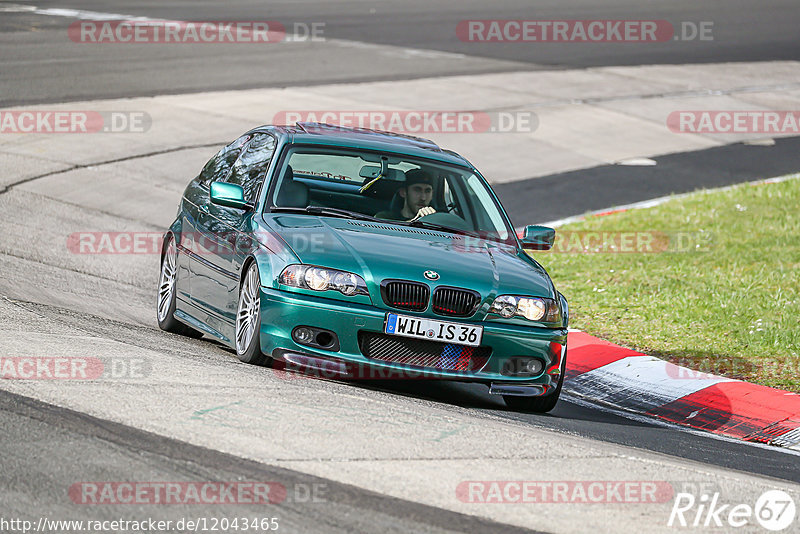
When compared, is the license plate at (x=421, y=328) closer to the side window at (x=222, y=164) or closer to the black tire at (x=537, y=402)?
the black tire at (x=537, y=402)

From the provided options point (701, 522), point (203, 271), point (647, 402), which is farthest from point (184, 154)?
point (701, 522)

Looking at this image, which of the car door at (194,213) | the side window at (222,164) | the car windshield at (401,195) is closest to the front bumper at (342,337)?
the car windshield at (401,195)

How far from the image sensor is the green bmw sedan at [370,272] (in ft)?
23.6

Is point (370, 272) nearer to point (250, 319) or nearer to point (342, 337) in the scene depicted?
point (342, 337)

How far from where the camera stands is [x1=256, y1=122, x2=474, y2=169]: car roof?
866 centimetres

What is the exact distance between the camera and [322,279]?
23.7ft

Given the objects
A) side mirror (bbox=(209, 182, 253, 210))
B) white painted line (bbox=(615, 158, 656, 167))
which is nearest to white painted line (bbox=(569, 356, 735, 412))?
side mirror (bbox=(209, 182, 253, 210))

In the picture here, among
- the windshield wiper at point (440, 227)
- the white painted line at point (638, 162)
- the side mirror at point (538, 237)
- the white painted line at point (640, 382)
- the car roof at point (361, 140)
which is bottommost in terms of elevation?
the white painted line at point (640, 382)

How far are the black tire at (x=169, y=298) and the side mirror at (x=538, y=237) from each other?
8.52 ft

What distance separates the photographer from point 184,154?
17031mm

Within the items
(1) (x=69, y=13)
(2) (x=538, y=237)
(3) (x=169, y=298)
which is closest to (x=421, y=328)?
(2) (x=538, y=237)

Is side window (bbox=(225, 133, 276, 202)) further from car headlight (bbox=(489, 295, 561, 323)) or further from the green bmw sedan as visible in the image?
car headlight (bbox=(489, 295, 561, 323))

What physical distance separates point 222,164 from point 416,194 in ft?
5.58

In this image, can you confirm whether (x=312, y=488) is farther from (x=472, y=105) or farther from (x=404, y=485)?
(x=472, y=105)
